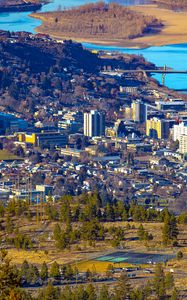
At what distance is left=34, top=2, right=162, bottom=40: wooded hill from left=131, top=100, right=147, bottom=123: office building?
14301 millimetres

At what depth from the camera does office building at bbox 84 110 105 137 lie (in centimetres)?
3719

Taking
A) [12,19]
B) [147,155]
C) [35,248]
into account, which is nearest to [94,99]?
[147,155]

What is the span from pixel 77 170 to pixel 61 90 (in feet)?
37.6

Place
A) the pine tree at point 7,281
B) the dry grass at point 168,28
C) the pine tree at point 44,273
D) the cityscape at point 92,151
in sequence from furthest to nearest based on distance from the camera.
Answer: the dry grass at point 168,28 → the cityscape at point 92,151 → the pine tree at point 44,273 → the pine tree at point 7,281

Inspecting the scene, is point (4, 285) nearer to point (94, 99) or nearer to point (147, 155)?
point (147, 155)

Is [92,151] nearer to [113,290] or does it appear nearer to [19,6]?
[113,290]

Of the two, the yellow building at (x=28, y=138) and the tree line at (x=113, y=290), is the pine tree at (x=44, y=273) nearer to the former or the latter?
the tree line at (x=113, y=290)

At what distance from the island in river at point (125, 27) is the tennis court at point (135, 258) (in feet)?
118

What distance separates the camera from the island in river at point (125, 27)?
54.4m

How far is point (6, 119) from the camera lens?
1485 inches

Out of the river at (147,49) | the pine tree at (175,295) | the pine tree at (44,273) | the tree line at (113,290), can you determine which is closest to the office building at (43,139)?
the river at (147,49)

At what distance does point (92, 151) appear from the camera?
34.6 m

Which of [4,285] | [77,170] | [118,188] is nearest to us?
[4,285]

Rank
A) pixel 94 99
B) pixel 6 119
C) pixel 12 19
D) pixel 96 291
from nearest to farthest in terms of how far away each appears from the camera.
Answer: pixel 96 291 → pixel 6 119 → pixel 94 99 → pixel 12 19
